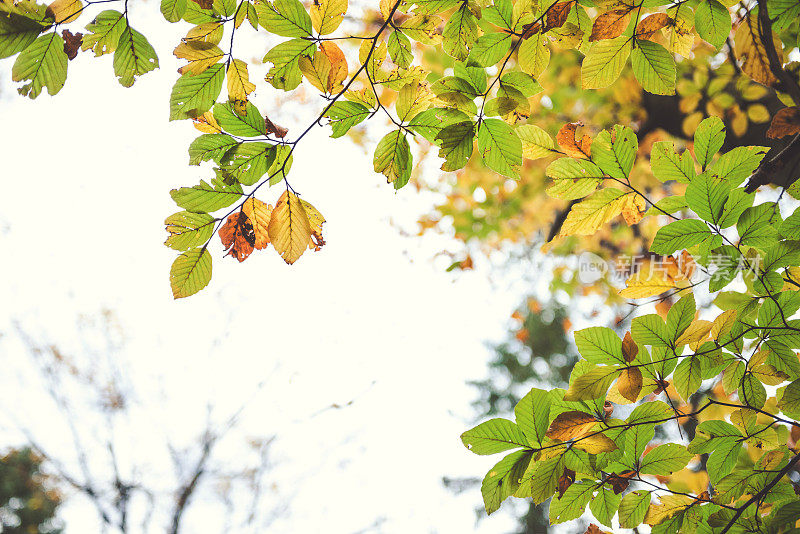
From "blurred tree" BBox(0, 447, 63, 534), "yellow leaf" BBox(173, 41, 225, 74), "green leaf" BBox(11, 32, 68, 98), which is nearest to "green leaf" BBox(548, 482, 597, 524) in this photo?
"yellow leaf" BBox(173, 41, 225, 74)

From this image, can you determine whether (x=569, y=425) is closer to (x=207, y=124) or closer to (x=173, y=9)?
(x=207, y=124)

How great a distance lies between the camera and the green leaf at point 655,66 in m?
0.63

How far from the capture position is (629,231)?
12.5 feet

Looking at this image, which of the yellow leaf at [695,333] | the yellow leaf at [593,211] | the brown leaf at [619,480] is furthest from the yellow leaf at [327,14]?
the brown leaf at [619,480]

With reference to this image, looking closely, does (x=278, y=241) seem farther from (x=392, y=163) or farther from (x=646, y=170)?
(x=646, y=170)

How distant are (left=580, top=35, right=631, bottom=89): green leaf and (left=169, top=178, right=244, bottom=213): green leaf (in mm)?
542

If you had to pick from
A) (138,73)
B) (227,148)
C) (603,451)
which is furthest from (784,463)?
(138,73)

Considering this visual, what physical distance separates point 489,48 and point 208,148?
0.42m

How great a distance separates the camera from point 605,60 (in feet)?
2.15

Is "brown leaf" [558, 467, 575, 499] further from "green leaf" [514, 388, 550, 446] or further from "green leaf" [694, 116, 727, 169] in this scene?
"green leaf" [694, 116, 727, 169]

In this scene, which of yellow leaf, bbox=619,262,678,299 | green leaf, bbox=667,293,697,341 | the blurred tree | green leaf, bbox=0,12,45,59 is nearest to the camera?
green leaf, bbox=0,12,45,59

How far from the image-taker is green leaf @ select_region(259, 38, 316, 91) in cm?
60

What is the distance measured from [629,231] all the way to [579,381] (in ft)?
12.0

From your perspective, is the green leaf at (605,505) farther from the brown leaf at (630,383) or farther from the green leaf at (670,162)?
the green leaf at (670,162)
